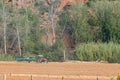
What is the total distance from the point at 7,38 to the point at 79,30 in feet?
30.3

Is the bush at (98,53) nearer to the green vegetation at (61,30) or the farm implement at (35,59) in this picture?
the green vegetation at (61,30)

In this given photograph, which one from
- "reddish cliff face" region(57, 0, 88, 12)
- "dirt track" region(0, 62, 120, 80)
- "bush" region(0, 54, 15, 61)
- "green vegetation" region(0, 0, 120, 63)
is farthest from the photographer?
"reddish cliff face" region(57, 0, 88, 12)

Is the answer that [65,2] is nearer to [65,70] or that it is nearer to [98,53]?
[98,53]

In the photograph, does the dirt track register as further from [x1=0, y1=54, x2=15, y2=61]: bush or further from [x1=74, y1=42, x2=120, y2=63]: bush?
[x1=0, y1=54, x2=15, y2=61]: bush

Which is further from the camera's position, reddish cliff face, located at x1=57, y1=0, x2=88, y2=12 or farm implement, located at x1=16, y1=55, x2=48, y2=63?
reddish cliff face, located at x1=57, y1=0, x2=88, y2=12

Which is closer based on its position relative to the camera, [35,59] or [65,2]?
[35,59]

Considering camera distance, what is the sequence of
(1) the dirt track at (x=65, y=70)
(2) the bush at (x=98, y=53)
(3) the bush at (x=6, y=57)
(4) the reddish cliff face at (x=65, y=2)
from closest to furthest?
(1) the dirt track at (x=65, y=70)
(2) the bush at (x=98, y=53)
(3) the bush at (x=6, y=57)
(4) the reddish cliff face at (x=65, y=2)

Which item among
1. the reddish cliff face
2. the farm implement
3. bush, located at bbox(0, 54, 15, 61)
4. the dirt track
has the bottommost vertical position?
bush, located at bbox(0, 54, 15, 61)

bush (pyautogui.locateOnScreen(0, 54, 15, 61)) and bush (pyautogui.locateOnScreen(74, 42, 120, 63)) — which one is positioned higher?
bush (pyautogui.locateOnScreen(74, 42, 120, 63))

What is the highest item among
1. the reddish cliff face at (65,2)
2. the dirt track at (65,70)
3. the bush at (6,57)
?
the reddish cliff face at (65,2)

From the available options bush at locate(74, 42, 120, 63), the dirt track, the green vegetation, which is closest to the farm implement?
the green vegetation

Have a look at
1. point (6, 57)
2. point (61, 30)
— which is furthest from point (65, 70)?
point (61, 30)

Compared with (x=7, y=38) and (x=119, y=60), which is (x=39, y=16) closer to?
(x=7, y=38)

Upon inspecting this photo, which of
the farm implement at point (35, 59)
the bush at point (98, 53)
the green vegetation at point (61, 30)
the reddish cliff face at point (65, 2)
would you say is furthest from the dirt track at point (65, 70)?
the reddish cliff face at point (65, 2)
